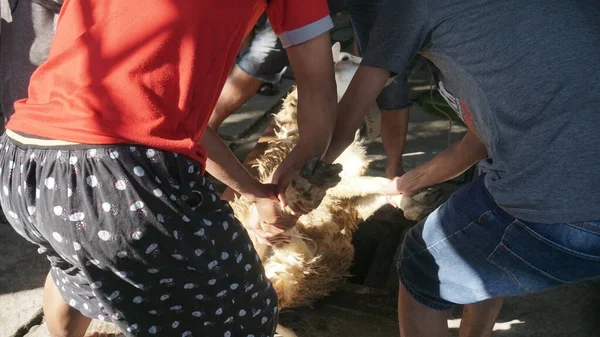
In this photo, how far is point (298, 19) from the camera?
1.85 m

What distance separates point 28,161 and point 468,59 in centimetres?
115

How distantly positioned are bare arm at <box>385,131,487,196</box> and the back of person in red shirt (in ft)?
2.73

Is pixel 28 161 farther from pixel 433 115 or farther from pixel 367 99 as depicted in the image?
pixel 433 115

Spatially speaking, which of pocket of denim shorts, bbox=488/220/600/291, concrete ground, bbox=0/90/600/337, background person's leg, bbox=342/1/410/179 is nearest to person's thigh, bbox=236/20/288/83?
background person's leg, bbox=342/1/410/179

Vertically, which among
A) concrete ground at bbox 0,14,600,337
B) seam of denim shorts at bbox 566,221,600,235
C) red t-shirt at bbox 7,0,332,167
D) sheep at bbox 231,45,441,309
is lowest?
concrete ground at bbox 0,14,600,337

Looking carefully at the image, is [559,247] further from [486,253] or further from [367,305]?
[367,305]

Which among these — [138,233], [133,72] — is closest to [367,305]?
[138,233]

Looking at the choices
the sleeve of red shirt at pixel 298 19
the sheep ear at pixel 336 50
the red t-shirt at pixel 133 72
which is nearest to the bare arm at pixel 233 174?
the red t-shirt at pixel 133 72

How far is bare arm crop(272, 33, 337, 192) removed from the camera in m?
1.94

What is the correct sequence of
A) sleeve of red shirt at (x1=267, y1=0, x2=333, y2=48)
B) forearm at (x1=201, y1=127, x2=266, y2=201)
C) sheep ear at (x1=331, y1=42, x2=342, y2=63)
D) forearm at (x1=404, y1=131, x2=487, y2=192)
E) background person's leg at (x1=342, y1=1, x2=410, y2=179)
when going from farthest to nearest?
background person's leg at (x1=342, y1=1, x2=410, y2=179) < sheep ear at (x1=331, y1=42, x2=342, y2=63) < forearm at (x1=404, y1=131, x2=487, y2=192) < forearm at (x1=201, y1=127, x2=266, y2=201) < sleeve of red shirt at (x1=267, y1=0, x2=333, y2=48)

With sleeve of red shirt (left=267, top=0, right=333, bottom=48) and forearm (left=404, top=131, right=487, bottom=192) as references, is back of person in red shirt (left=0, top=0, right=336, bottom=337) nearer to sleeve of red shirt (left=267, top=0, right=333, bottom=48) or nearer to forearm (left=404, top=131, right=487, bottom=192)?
sleeve of red shirt (left=267, top=0, right=333, bottom=48)

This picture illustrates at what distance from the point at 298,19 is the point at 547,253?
93cm

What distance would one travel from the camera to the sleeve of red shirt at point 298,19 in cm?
183

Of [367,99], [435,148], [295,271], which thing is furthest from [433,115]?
[367,99]
